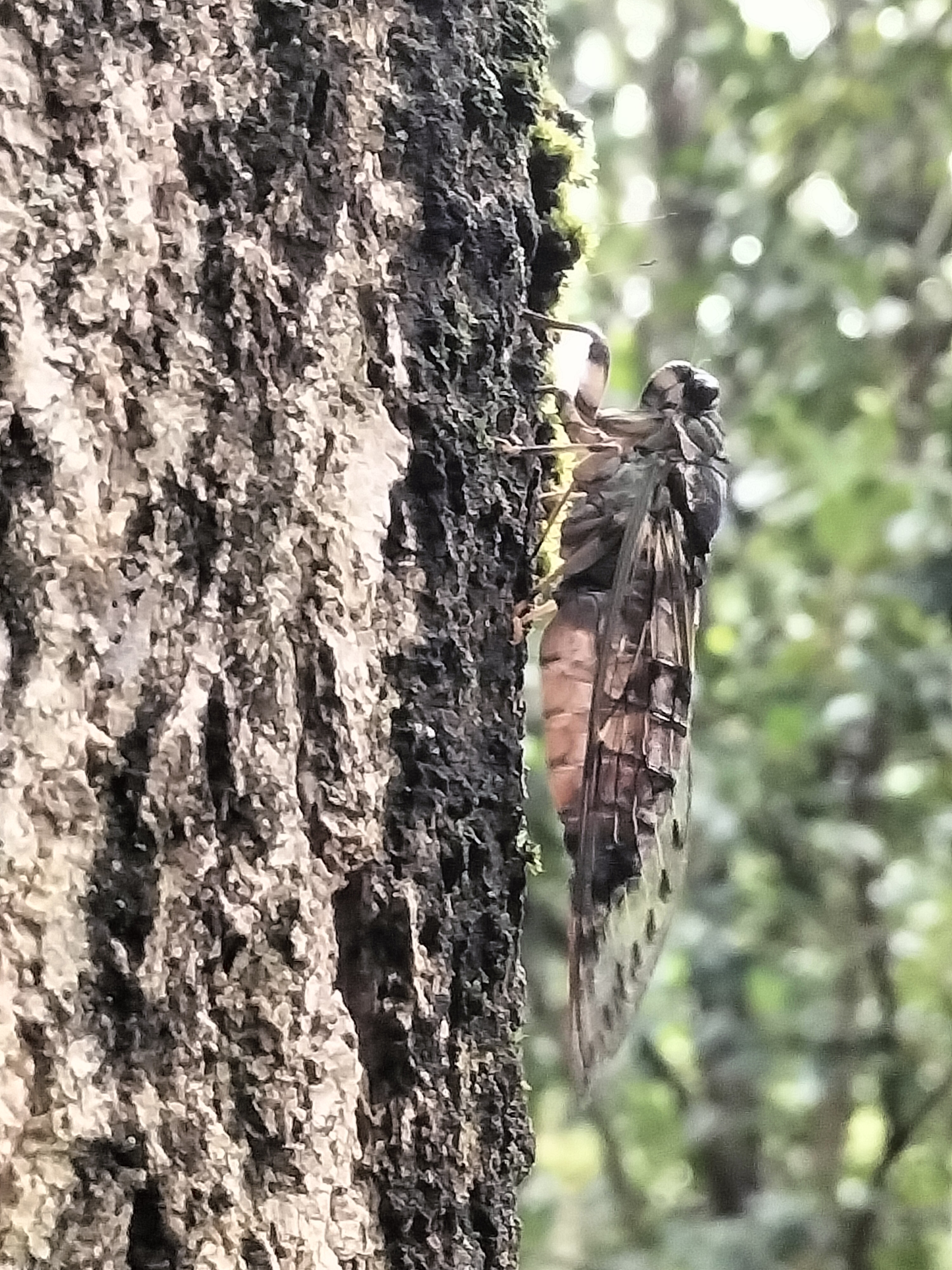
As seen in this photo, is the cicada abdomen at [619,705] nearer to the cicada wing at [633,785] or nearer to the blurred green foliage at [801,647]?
the cicada wing at [633,785]

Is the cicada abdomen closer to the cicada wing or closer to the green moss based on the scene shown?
the cicada wing

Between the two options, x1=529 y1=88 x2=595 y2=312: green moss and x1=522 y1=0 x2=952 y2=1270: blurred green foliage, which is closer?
x1=529 y1=88 x2=595 y2=312: green moss

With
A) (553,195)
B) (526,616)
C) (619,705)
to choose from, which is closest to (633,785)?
(619,705)

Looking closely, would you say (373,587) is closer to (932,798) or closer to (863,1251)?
(932,798)

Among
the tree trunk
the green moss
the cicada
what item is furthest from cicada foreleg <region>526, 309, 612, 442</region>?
the tree trunk

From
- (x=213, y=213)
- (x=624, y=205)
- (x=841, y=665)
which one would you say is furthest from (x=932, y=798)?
(x=213, y=213)

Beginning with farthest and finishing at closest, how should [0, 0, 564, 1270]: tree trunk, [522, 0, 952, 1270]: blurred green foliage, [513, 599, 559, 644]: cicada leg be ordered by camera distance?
[522, 0, 952, 1270]: blurred green foliage < [513, 599, 559, 644]: cicada leg < [0, 0, 564, 1270]: tree trunk

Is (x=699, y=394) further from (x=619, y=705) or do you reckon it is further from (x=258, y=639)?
(x=258, y=639)
